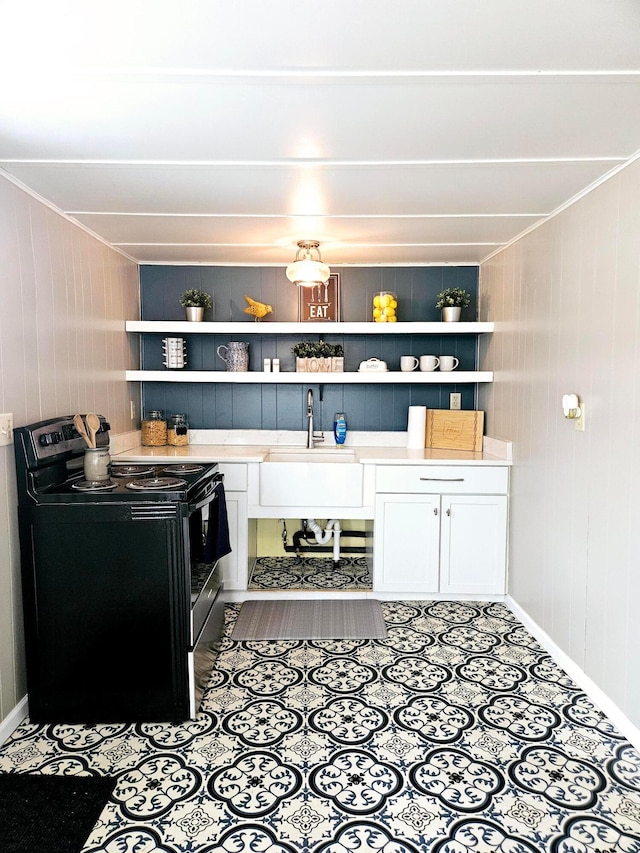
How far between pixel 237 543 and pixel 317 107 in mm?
2519

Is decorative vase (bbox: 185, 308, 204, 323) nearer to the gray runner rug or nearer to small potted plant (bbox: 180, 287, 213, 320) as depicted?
small potted plant (bbox: 180, 287, 213, 320)

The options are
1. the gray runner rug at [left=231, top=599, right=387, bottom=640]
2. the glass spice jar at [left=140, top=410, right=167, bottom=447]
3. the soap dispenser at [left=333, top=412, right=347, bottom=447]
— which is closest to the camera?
the gray runner rug at [left=231, top=599, right=387, bottom=640]

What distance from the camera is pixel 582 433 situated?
257 cm

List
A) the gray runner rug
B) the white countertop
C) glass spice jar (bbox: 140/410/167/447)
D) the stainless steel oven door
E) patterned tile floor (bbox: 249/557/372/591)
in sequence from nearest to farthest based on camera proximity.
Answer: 1. the stainless steel oven door
2. the gray runner rug
3. the white countertop
4. patterned tile floor (bbox: 249/557/372/591)
5. glass spice jar (bbox: 140/410/167/447)

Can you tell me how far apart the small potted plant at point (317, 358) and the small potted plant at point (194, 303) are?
0.72 m

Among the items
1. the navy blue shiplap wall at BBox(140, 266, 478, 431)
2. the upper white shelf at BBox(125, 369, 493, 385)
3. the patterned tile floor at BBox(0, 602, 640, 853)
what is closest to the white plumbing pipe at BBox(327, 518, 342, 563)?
the navy blue shiplap wall at BBox(140, 266, 478, 431)

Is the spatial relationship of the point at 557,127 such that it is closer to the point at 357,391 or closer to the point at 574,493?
the point at 574,493

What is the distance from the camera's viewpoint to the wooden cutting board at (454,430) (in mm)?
3992

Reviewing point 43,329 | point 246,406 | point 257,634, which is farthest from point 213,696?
point 246,406

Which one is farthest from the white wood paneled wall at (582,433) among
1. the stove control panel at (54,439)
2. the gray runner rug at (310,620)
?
the stove control panel at (54,439)

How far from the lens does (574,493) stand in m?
2.65

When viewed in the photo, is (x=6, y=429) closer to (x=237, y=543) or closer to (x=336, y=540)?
(x=237, y=543)

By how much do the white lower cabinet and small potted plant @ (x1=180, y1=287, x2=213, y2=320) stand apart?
5.47ft

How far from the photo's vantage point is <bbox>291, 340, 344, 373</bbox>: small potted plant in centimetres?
404
